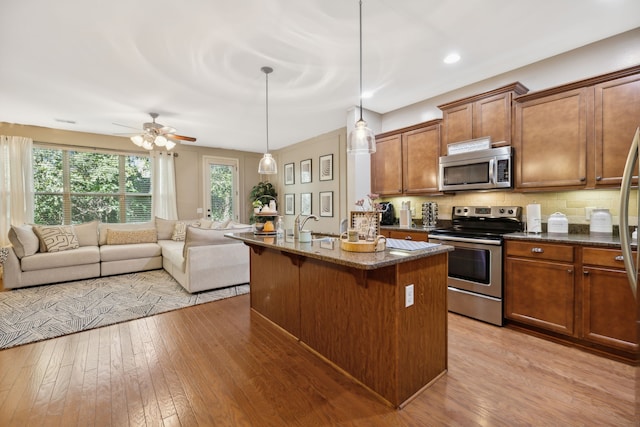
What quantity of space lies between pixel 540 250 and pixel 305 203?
4.78 meters

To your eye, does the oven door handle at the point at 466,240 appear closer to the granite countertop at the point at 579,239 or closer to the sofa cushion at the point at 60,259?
the granite countertop at the point at 579,239

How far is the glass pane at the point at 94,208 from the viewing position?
565cm

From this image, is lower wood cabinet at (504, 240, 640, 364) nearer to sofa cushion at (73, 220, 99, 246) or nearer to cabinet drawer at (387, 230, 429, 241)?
cabinet drawer at (387, 230, 429, 241)

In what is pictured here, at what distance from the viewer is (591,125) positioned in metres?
2.57

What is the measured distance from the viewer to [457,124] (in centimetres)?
348

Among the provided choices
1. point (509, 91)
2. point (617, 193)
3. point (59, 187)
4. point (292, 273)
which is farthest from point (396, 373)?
point (59, 187)

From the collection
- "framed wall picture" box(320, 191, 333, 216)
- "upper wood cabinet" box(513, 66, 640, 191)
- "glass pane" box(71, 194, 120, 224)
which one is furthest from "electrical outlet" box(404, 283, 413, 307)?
"glass pane" box(71, 194, 120, 224)

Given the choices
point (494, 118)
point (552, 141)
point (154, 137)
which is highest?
point (154, 137)

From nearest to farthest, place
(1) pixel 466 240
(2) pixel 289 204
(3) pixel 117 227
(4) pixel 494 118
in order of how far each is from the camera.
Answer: (1) pixel 466 240
(4) pixel 494 118
(3) pixel 117 227
(2) pixel 289 204

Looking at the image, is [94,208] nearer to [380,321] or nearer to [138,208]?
[138,208]

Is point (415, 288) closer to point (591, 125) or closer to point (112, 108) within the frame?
point (591, 125)

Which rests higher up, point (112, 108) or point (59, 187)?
point (112, 108)

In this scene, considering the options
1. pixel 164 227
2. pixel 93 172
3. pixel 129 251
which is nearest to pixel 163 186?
pixel 164 227

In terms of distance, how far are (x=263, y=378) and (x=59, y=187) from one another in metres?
5.95
